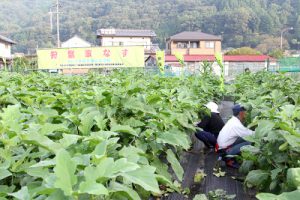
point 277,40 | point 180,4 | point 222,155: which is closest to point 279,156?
point 222,155

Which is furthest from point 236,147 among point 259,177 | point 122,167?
point 122,167

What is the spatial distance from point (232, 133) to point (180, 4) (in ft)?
227

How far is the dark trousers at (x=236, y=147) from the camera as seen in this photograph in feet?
15.3

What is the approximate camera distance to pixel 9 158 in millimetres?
1451

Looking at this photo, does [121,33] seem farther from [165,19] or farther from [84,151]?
[84,151]

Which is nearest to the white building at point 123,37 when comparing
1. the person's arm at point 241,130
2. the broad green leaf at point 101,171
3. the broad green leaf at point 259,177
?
the person's arm at point 241,130

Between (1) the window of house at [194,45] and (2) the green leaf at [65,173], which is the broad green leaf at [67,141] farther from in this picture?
(1) the window of house at [194,45]

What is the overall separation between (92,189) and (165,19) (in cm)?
Result: 6795

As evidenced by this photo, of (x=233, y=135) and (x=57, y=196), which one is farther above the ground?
(x=57, y=196)

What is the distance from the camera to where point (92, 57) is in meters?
17.3

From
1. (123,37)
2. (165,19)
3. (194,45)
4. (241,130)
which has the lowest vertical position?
(241,130)

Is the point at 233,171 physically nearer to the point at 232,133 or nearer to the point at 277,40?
the point at 232,133

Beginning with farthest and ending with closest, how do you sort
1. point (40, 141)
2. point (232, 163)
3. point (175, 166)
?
point (232, 163) → point (175, 166) → point (40, 141)

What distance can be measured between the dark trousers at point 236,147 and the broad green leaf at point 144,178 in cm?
341
